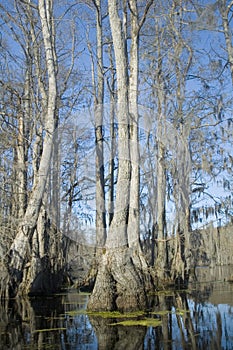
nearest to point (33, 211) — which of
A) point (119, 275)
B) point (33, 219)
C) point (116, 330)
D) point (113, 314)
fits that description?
point (33, 219)

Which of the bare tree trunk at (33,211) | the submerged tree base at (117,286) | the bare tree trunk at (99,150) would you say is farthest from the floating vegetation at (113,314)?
the bare tree trunk at (99,150)

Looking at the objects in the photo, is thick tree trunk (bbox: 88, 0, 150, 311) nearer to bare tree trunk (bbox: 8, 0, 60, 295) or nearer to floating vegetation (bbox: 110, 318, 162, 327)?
floating vegetation (bbox: 110, 318, 162, 327)

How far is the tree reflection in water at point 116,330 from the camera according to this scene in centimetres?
443

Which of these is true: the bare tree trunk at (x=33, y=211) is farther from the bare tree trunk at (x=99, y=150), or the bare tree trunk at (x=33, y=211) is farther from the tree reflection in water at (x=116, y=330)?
the bare tree trunk at (x=99, y=150)

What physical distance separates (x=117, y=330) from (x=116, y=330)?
13 millimetres

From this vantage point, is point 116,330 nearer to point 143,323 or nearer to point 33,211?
point 143,323

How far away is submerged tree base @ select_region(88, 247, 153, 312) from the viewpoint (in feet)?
22.4

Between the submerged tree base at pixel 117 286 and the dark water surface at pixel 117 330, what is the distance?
29 cm

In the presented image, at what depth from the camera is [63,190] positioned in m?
18.4

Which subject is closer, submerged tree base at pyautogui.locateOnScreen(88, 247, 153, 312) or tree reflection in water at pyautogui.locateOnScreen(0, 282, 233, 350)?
tree reflection in water at pyautogui.locateOnScreen(0, 282, 233, 350)

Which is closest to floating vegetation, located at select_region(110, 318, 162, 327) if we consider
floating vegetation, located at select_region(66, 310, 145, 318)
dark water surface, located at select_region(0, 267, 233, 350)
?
dark water surface, located at select_region(0, 267, 233, 350)

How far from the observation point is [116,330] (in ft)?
17.1

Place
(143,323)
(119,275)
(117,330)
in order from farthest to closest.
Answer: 1. (119,275)
2. (143,323)
3. (117,330)

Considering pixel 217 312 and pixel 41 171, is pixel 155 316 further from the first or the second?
pixel 41 171
